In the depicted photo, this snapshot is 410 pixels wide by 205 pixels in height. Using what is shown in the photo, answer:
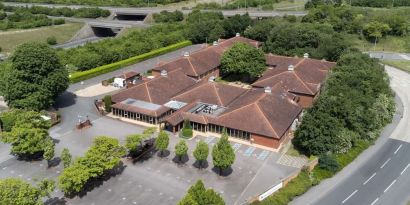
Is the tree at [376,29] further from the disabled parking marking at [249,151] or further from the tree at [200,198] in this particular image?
the tree at [200,198]

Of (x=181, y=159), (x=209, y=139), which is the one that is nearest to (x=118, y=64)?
(x=209, y=139)

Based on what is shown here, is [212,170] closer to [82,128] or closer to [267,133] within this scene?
[267,133]

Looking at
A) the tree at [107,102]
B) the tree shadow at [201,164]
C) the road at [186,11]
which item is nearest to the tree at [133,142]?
the tree shadow at [201,164]

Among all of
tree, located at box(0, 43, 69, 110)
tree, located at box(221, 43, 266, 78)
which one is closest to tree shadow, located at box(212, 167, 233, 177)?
tree, located at box(0, 43, 69, 110)

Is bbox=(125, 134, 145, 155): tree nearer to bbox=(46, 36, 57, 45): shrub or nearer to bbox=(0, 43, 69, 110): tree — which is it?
bbox=(0, 43, 69, 110): tree

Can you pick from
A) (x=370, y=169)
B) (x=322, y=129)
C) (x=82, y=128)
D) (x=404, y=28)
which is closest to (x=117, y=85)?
(x=82, y=128)
